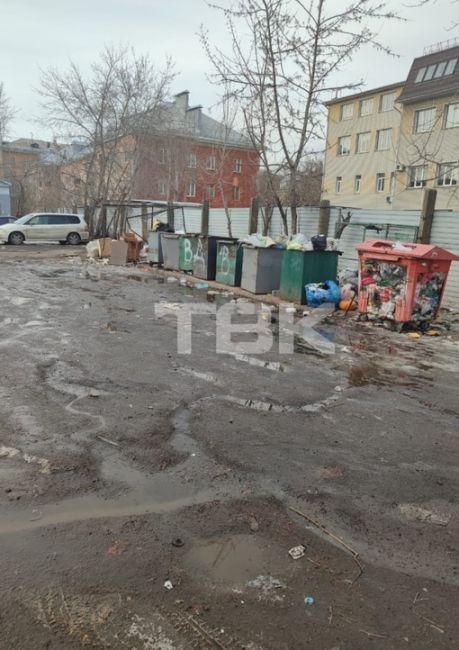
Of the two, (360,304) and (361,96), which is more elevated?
(361,96)

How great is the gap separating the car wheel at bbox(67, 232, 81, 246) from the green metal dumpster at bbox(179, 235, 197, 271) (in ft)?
43.6

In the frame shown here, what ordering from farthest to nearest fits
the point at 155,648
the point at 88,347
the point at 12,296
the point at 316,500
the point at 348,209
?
the point at 348,209
the point at 12,296
the point at 88,347
the point at 316,500
the point at 155,648

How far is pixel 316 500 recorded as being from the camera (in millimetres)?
2904

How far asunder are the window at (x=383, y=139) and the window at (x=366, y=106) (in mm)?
2109

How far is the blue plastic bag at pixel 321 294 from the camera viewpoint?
9547mm

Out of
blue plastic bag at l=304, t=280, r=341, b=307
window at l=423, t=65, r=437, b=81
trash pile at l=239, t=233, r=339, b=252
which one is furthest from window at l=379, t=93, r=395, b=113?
blue plastic bag at l=304, t=280, r=341, b=307

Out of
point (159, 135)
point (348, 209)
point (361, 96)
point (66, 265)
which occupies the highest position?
point (361, 96)

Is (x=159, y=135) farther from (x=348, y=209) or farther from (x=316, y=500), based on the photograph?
(x=316, y=500)

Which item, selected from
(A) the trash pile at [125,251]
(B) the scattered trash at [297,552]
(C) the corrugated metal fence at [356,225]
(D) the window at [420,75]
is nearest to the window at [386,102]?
(D) the window at [420,75]

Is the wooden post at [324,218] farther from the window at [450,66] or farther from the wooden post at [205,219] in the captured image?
the window at [450,66]

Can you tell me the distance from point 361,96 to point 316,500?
138 feet

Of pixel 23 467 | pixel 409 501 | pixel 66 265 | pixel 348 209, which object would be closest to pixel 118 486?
pixel 23 467

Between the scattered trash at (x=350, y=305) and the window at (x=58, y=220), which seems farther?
the window at (x=58, y=220)

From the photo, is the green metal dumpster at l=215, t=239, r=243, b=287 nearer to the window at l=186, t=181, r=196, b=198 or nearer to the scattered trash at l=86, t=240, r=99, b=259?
the scattered trash at l=86, t=240, r=99, b=259
